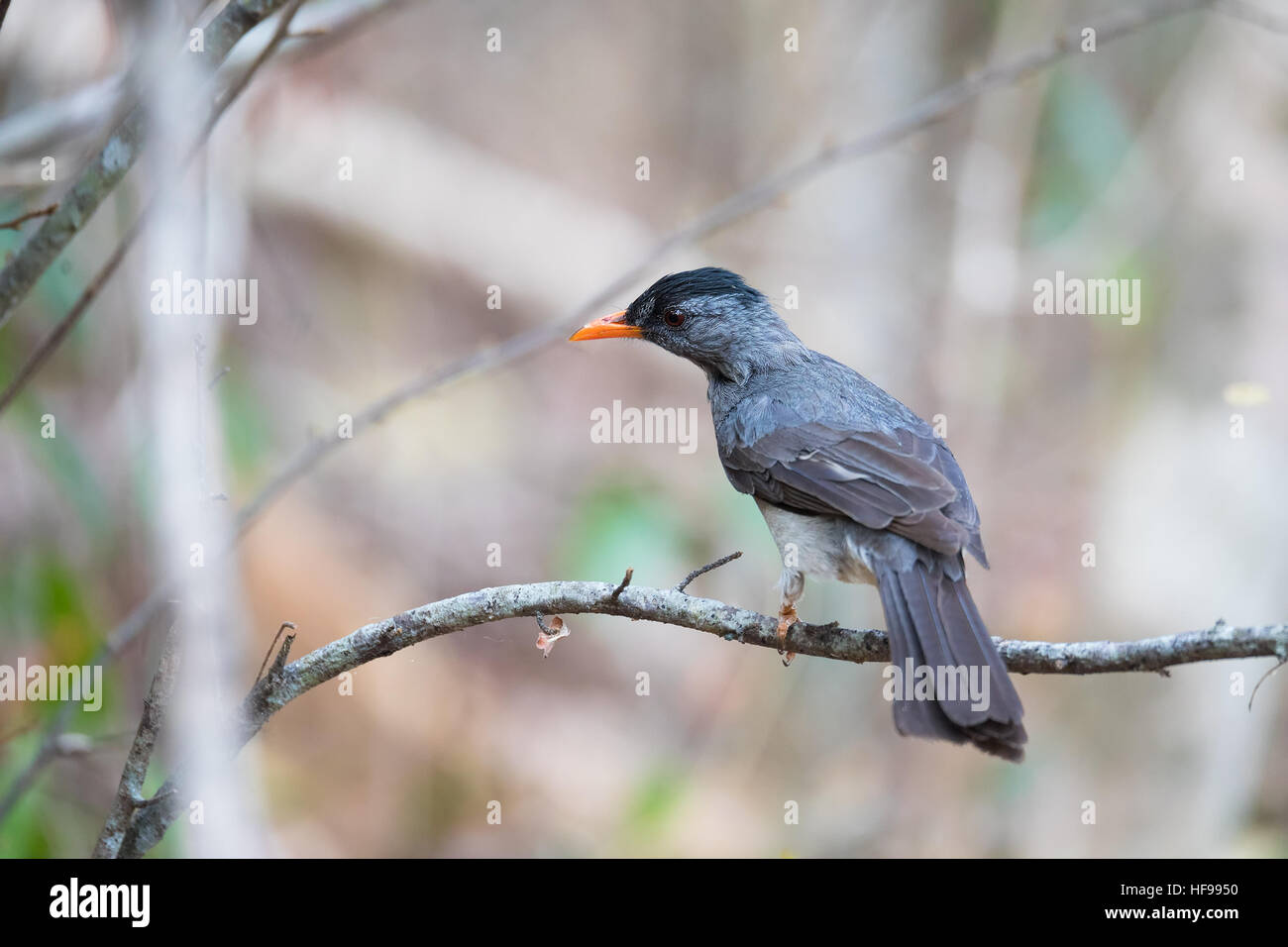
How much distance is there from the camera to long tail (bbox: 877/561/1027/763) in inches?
104

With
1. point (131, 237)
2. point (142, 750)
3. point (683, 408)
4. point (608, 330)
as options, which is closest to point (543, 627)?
point (142, 750)

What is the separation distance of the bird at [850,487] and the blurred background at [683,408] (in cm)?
107

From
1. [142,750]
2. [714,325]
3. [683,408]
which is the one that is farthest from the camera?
[683,408]

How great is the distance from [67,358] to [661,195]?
6130 millimetres

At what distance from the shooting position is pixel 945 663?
288cm

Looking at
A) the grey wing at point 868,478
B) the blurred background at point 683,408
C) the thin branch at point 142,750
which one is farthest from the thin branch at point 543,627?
the blurred background at point 683,408

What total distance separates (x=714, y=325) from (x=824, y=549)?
4.21 feet

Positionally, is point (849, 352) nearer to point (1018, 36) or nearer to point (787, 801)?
point (1018, 36)

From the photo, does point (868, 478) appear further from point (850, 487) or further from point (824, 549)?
point (824, 549)

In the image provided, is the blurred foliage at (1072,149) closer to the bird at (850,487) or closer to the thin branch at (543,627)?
the bird at (850,487)

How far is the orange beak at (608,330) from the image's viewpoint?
4523mm

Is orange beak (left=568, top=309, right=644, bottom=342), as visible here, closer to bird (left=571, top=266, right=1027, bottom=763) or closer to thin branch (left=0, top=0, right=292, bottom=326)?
bird (left=571, top=266, right=1027, bottom=763)
